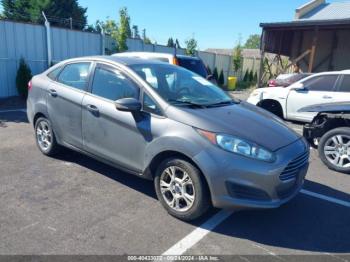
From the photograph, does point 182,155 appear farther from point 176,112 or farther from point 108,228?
point 108,228

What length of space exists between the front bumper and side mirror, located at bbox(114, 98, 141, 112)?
2.93 ft

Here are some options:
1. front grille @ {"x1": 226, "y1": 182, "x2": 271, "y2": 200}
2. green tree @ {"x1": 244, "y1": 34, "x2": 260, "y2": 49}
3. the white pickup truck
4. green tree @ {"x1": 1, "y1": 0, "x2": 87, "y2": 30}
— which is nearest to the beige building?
the white pickup truck

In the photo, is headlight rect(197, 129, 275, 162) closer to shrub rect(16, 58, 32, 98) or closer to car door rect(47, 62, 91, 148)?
car door rect(47, 62, 91, 148)

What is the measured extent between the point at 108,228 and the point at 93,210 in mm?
437

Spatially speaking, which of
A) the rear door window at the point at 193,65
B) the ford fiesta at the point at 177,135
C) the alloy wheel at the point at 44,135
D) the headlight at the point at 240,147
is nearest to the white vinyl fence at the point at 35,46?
the rear door window at the point at 193,65

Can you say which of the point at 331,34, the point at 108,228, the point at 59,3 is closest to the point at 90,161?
the point at 108,228

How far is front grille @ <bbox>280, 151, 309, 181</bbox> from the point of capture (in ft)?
10.7

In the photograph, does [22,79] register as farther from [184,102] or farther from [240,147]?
[240,147]

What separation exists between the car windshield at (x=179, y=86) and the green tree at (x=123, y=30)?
12848mm

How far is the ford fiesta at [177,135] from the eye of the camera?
3.12 meters

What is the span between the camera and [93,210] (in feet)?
11.9

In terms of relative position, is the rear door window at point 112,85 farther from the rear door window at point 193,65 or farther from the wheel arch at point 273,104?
the wheel arch at point 273,104

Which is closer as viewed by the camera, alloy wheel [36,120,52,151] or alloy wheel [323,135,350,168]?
alloy wheel [36,120,52,151]

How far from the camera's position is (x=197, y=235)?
127 inches
